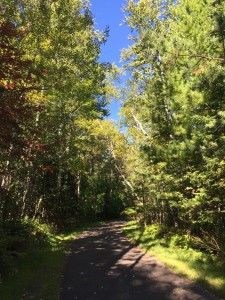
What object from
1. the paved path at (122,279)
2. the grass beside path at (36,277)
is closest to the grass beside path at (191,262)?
the paved path at (122,279)

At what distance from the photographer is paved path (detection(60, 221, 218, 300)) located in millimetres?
7305

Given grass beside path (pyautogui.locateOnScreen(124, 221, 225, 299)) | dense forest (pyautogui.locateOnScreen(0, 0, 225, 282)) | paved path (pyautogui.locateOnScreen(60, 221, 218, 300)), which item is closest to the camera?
paved path (pyautogui.locateOnScreen(60, 221, 218, 300))

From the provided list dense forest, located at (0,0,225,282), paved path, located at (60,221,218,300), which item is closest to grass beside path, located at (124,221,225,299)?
paved path, located at (60,221,218,300)

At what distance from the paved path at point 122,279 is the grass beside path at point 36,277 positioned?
0.98 feet

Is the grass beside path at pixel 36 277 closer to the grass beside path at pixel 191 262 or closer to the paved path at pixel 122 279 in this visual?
the paved path at pixel 122 279

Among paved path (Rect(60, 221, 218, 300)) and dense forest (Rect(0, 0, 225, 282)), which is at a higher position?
dense forest (Rect(0, 0, 225, 282))

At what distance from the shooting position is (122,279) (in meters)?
8.79

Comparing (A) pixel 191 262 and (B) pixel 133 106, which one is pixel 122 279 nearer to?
(A) pixel 191 262

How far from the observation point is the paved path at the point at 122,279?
7.30m

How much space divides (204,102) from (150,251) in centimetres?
638

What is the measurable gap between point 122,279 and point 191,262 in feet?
8.20

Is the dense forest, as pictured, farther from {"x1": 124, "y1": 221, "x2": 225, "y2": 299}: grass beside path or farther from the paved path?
the paved path

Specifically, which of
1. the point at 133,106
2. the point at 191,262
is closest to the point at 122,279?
the point at 191,262

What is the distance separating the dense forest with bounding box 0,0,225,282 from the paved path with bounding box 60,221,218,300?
2.20 metres
